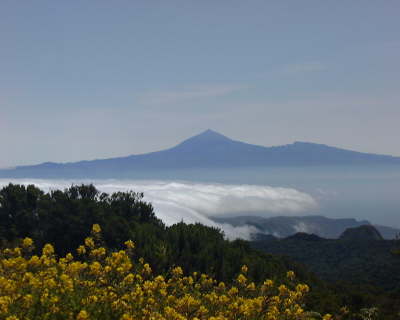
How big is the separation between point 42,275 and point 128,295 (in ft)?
7.47

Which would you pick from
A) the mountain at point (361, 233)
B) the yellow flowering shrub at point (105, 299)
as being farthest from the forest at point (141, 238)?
the mountain at point (361, 233)

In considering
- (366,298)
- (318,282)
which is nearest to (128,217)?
(318,282)

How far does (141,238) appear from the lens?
32000mm

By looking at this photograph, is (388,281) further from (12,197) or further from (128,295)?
(128,295)

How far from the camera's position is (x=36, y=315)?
7.09m

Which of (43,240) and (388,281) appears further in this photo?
(388,281)

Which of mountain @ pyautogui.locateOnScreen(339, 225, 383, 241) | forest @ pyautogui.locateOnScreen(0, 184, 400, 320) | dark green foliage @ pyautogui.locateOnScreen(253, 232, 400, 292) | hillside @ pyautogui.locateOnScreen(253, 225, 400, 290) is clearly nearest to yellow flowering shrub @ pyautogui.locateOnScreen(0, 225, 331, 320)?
forest @ pyautogui.locateOnScreen(0, 184, 400, 320)

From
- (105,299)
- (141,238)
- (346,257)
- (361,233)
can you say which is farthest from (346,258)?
(105,299)

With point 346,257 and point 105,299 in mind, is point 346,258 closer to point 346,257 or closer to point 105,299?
point 346,257

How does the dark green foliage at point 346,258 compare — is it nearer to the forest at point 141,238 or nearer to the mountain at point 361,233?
the forest at point 141,238

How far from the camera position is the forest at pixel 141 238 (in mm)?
28109

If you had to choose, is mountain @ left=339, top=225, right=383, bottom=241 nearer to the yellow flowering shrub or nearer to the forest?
the forest

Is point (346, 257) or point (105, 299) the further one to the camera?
point (346, 257)

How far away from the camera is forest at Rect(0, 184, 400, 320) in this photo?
2811 centimetres
